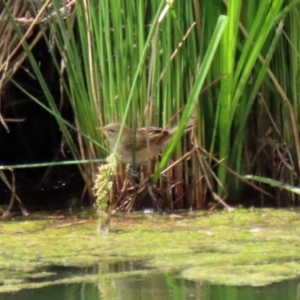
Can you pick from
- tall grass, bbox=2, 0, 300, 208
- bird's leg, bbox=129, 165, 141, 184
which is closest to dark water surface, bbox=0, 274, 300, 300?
tall grass, bbox=2, 0, 300, 208

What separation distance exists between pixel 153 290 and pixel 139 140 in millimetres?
1186

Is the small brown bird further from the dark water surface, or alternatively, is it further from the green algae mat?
the dark water surface

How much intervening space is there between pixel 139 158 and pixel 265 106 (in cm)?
59

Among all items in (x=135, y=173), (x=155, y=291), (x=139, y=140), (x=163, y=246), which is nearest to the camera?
(x=155, y=291)

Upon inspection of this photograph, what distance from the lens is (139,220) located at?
3.76m

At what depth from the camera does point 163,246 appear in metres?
3.30

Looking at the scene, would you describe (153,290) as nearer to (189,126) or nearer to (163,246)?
(163,246)

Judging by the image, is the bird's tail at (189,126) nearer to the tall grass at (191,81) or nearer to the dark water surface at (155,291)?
the tall grass at (191,81)

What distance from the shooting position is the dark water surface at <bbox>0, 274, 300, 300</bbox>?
2645mm

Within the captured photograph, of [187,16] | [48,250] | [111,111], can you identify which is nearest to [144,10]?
[187,16]

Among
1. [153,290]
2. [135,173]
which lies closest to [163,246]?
[153,290]

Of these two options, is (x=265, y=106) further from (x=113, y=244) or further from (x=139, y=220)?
(x=113, y=244)

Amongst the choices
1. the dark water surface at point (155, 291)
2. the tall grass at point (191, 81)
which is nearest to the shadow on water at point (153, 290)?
the dark water surface at point (155, 291)

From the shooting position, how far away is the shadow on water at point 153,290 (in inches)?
104
